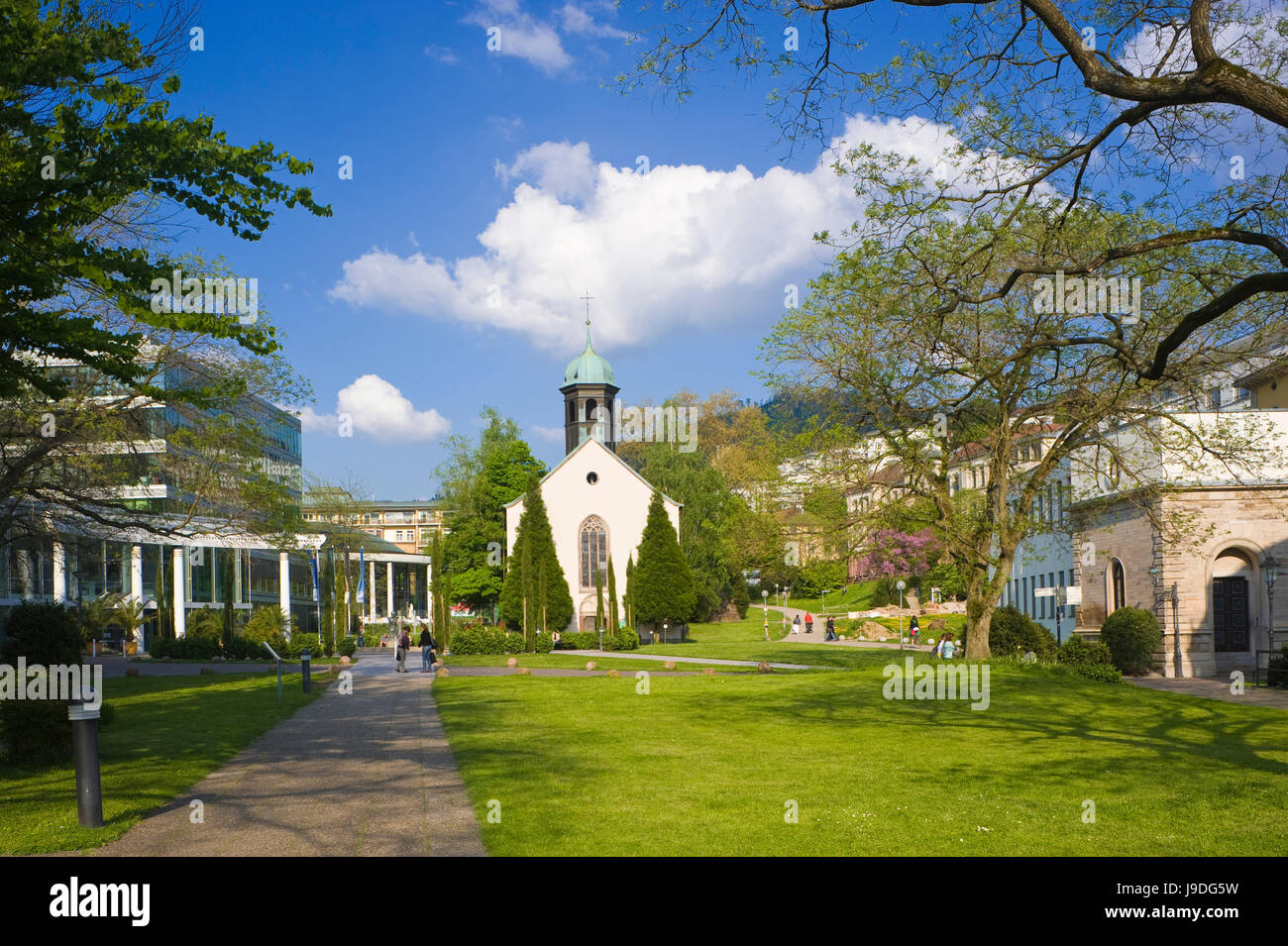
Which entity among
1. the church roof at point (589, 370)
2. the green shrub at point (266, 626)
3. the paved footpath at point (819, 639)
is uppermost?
the church roof at point (589, 370)

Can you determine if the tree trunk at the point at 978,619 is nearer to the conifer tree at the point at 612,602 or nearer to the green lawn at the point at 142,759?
the green lawn at the point at 142,759

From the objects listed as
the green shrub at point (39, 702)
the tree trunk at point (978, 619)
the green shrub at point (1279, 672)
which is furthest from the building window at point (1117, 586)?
the green shrub at point (39, 702)

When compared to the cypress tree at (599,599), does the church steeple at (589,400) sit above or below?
above

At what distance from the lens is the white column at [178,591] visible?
4969cm

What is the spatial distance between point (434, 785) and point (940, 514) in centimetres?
2057

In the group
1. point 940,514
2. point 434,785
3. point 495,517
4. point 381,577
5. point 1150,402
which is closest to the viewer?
point 434,785

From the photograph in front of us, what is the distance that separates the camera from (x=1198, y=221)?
50.9 feet

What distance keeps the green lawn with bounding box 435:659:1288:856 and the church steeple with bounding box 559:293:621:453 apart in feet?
165

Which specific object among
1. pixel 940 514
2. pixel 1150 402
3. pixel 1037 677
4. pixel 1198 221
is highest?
pixel 1198 221

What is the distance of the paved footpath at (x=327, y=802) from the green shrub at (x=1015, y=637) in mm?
19853

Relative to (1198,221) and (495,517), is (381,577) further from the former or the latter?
(1198,221)

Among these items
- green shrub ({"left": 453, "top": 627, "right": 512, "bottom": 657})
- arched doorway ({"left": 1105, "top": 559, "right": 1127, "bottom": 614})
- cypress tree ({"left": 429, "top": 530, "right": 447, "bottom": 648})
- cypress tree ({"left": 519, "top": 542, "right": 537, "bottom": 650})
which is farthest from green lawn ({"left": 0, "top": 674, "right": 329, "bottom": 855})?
arched doorway ({"left": 1105, "top": 559, "right": 1127, "bottom": 614})

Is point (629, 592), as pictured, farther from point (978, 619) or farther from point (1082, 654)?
point (1082, 654)

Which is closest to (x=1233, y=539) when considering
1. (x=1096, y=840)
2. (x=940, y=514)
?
(x=940, y=514)
